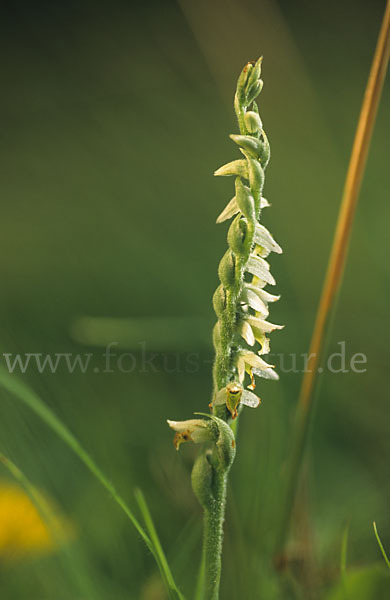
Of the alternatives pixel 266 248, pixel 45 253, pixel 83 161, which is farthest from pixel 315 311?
pixel 83 161

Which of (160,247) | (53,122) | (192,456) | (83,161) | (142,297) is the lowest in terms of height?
(192,456)

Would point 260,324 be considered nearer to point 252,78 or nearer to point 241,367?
point 241,367

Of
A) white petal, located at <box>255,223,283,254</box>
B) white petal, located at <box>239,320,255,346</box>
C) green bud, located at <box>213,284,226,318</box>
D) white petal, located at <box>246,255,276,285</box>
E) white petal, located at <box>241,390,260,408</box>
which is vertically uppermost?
white petal, located at <box>255,223,283,254</box>

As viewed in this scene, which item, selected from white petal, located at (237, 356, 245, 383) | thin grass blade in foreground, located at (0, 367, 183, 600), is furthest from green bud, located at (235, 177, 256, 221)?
thin grass blade in foreground, located at (0, 367, 183, 600)

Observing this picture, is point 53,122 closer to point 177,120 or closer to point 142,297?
point 177,120

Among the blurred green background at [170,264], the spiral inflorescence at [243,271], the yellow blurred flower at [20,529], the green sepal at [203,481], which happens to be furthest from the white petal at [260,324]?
the yellow blurred flower at [20,529]

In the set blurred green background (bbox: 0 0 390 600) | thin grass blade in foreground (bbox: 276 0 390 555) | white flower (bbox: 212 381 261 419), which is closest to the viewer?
white flower (bbox: 212 381 261 419)

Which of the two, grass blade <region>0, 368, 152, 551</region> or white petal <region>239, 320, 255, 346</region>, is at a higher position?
white petal <region>239, 320, 255, 346</region>

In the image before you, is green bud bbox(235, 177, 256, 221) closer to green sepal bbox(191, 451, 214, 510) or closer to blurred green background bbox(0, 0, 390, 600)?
green sepal bbox(191, 451, 214, 510)
